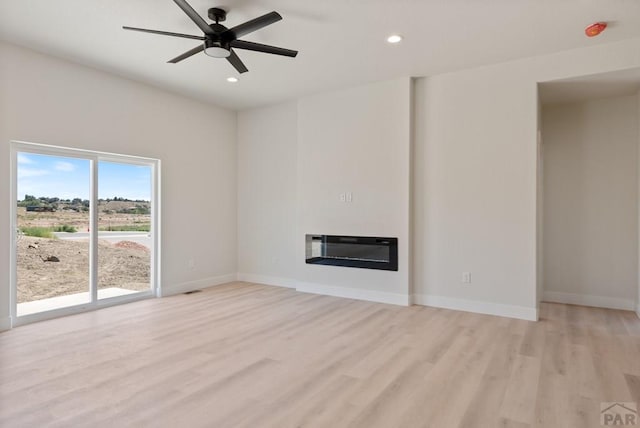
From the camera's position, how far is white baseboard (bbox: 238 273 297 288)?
19.2 feet

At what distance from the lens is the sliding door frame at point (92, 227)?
148 inches

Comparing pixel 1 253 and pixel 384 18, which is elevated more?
pixel 384 18

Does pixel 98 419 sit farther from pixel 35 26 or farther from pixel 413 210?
pixel 413 210

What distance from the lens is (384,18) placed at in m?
3.20

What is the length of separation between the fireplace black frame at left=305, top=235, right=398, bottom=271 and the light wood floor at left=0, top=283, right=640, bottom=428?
0.72 meters

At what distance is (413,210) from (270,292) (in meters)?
2.38

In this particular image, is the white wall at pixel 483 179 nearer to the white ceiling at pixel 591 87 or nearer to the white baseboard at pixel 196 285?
the white ceiling at pixel 591 87

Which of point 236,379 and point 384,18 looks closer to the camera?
point 236,379

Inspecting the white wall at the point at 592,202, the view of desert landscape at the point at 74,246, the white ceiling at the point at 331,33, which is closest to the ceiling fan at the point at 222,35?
the white ceiling at the point at 331,33

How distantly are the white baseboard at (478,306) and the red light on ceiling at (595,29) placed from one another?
2744mm

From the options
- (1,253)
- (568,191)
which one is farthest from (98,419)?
(568,191)

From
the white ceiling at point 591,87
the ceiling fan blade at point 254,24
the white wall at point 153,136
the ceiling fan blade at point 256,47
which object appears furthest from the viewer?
the white ceiling at point 591,87

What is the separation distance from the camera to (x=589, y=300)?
4.73 meters

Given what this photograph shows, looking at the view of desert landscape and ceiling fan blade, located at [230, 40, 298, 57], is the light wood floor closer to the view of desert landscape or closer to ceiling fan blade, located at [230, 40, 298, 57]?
the view of desert landscape
